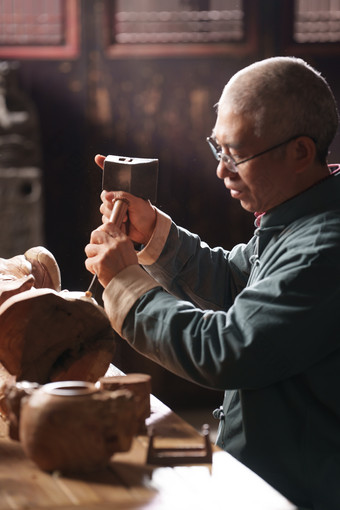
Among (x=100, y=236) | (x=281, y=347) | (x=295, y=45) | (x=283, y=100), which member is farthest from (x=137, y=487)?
(x=295, y=45)

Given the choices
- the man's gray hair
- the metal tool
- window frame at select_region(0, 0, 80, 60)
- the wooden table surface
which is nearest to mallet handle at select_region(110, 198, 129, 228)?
the metal tool

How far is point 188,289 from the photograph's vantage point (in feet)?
8.77

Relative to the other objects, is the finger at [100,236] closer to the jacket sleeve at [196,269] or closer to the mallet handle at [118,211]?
the mallet handle at [118,211]

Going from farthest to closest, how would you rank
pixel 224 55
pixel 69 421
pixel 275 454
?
pixel 224 55 < pixel 275 454 < pixel 69 421

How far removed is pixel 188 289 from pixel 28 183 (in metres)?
2.96

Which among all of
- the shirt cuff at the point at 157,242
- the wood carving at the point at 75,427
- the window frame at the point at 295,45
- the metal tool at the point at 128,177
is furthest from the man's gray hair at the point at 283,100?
the window frame at the point at 295,45

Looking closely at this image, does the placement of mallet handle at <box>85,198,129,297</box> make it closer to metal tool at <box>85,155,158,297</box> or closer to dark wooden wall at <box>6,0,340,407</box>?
metal tool at <box>85,155,158,297</box>

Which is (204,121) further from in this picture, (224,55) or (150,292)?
(150,292)

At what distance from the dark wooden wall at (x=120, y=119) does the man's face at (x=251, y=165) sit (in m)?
3.29

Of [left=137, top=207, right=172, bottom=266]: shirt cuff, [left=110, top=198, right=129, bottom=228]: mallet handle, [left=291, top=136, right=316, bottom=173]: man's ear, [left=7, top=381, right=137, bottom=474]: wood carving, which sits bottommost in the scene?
[left=7, top=381, right=137, bottom=474]: wood carving

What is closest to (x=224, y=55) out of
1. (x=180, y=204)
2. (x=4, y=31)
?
(x=180, y=204)

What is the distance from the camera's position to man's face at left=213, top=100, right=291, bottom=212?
2.13 meters

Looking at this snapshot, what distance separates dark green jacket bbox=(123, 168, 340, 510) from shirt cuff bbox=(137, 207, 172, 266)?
17.9 inches

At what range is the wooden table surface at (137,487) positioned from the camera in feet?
5.13
